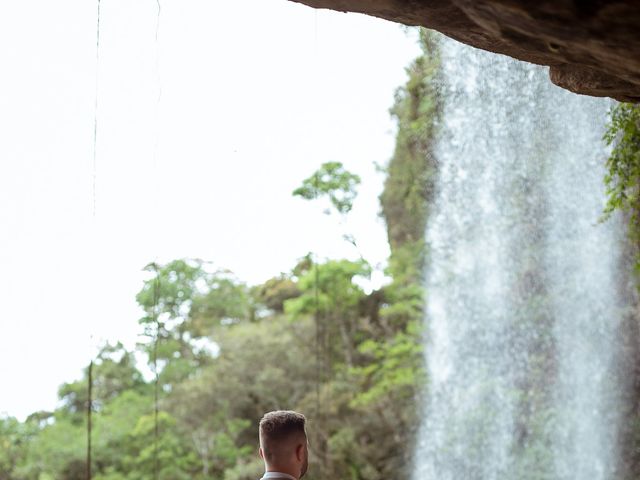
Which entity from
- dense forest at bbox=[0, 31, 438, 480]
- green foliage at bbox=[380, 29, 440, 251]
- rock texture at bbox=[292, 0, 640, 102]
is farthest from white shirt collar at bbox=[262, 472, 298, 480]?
green foliage at bbox=[380, 29, 440, 251]

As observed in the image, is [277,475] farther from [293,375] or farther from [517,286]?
[293,375]

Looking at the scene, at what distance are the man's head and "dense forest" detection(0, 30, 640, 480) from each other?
12.8 metres

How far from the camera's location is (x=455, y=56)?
52.0 feet

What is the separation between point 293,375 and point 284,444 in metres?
14.2

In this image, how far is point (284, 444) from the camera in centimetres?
238

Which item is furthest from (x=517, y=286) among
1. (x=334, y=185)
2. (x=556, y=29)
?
(x=556, y=29)

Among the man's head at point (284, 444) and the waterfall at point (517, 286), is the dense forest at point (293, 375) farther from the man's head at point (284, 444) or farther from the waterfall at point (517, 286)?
the man's head at point (284, 444)

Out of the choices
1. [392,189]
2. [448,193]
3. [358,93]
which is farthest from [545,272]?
[358,93]

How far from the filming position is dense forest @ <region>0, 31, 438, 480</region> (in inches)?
609

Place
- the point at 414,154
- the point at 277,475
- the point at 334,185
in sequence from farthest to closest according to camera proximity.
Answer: the point at 334,185, the point at 414,154, the point at 277,475

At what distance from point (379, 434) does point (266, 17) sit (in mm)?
7700

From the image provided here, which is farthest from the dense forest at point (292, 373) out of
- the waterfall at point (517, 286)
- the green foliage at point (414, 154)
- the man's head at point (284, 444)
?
the man's head at point (284, 444)

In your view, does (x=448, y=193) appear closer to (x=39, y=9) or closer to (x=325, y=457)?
(x=325, y=457)

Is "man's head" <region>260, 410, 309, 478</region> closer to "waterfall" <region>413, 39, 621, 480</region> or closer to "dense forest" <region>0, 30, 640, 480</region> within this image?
"waterfall" <region>413, 39, 621, 480</region>
